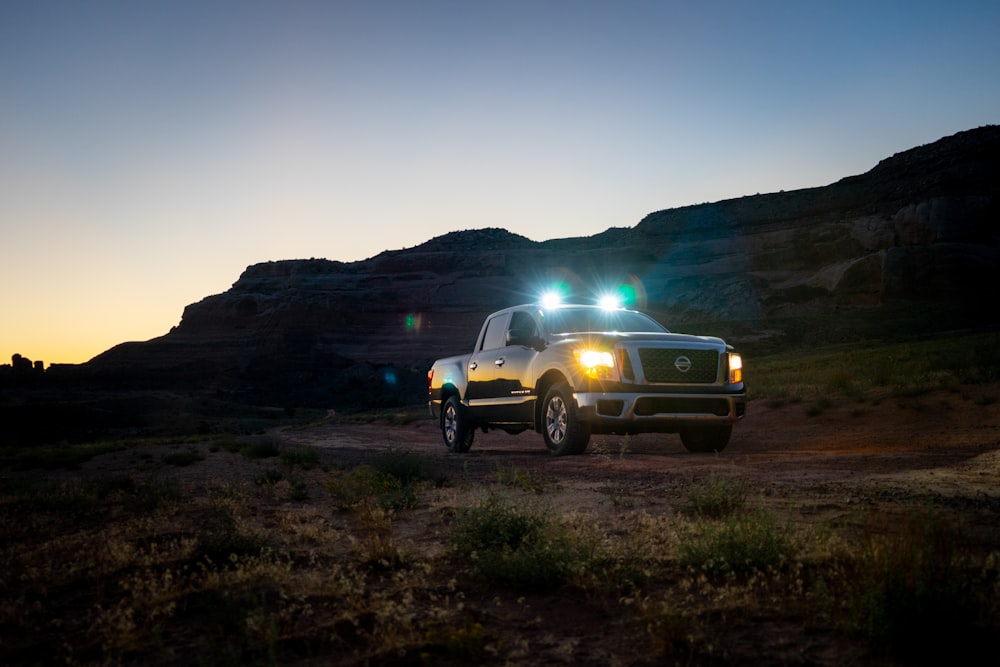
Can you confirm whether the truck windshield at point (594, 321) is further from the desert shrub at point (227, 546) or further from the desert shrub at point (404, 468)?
the desert shrub at point (227, 546)

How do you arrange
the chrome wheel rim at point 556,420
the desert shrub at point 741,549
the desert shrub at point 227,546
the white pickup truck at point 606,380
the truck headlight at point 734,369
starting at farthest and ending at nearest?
the chrome wheel rim at point 556,420, the truck headlight at point 734,369, the white pickup truck at point 606,380, the desert shrub at point 227,546, the desert shrub at point 741,549

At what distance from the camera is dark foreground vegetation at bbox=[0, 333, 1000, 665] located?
11.1 ft

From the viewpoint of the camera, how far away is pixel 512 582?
4512 millimetres

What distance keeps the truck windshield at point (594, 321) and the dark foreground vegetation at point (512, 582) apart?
15.3ft

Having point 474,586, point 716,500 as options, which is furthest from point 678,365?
point 474,586

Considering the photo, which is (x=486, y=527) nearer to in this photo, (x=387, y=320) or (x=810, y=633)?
(x=810, y=633)

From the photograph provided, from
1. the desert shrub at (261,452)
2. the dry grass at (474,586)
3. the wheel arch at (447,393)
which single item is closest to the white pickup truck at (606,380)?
the wheel arch at (447,393)

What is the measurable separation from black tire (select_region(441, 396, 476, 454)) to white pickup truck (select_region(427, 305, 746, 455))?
39.1 inches

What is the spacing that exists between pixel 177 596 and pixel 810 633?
10.6 ft

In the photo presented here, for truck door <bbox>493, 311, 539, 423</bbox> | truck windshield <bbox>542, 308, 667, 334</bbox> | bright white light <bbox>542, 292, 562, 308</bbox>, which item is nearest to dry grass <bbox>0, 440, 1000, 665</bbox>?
truck door <bbox>493, 311, 539, 423</bbox>

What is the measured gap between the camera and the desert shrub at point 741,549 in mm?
4445

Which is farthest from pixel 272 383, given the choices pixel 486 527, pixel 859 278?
pixel 486 527

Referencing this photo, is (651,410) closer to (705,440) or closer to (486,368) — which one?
(705,440)

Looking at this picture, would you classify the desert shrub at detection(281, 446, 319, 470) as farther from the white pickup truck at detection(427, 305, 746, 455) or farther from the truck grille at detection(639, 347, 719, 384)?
the truck grille at detection(639, 347, 719, 384)
